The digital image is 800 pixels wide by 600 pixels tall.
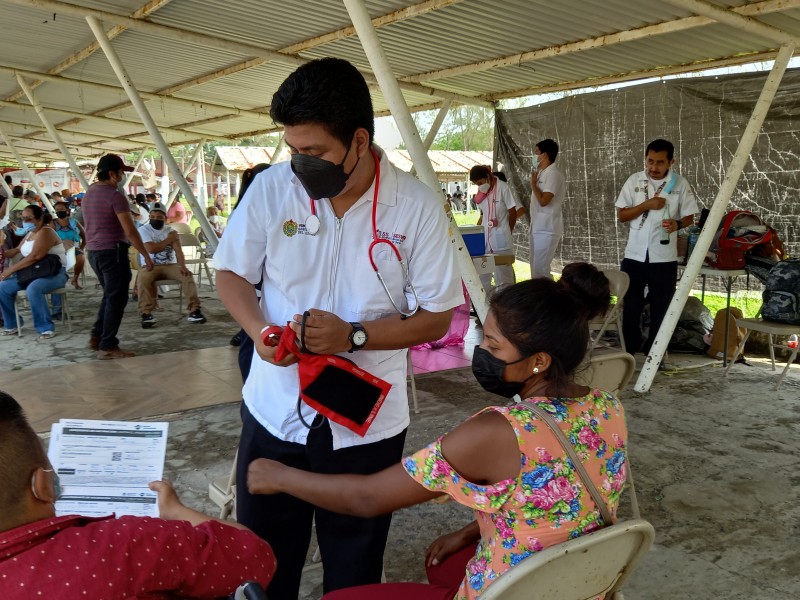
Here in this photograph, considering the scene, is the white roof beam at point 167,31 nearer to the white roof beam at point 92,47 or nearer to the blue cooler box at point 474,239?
the white roof beam at point 92,47

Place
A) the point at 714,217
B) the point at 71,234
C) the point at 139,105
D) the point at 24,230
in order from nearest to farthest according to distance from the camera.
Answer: the point at 714,217 → the point at 139,105 → the point at 24,230 → the point at 71,234

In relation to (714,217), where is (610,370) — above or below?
below

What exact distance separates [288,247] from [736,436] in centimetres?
364

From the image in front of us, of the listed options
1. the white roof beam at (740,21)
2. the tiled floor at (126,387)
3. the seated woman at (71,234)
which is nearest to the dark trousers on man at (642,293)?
the white roof beam at (740,21)

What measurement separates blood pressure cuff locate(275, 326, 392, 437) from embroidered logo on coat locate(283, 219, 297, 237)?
0.24m

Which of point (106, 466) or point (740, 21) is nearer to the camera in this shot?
point (106, 466)

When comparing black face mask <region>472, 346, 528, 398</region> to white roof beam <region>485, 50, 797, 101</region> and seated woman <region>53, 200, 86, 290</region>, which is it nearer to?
white roof beam <region>485, 50, 797, 101</region>

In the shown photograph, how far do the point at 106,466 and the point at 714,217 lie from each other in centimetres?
464

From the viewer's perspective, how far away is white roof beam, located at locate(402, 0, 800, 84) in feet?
17.4

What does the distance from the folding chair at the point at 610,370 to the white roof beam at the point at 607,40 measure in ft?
10.9

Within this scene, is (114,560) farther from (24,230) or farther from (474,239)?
(24,230)

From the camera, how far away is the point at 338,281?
1.66 metres

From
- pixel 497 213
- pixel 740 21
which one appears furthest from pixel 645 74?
pixel 740 21

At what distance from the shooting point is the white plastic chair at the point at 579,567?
1249 mm
